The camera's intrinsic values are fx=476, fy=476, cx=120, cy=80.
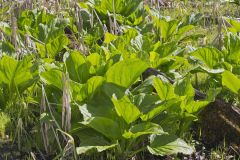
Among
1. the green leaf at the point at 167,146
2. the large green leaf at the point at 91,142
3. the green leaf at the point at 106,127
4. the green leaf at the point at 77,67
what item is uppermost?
the green leaf at the point at 77,67

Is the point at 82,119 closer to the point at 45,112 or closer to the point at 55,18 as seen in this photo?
the point at 45,112

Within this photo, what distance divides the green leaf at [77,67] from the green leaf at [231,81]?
776 mm

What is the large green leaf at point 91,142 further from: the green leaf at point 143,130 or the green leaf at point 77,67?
the green leaf at point 77,67

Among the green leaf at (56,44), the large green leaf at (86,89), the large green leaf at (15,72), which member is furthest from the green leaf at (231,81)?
the green leaf at (56,44)

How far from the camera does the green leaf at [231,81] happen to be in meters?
2.60

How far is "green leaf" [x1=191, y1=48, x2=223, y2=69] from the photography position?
2.86m

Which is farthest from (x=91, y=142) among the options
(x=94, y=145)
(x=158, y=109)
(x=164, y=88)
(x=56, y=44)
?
(x=56, y=44)

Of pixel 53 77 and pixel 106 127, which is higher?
pixel 53 77

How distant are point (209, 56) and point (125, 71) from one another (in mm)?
658

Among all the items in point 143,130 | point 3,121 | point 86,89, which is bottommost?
point 3,121

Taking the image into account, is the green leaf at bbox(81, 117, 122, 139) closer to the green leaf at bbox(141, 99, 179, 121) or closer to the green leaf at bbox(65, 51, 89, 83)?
the green leaf at bbox(141, 99, 179, 121)

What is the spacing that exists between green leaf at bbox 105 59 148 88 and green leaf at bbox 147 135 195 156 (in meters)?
0.34

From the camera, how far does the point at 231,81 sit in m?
2.66

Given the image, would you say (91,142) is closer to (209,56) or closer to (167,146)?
(167,146)
